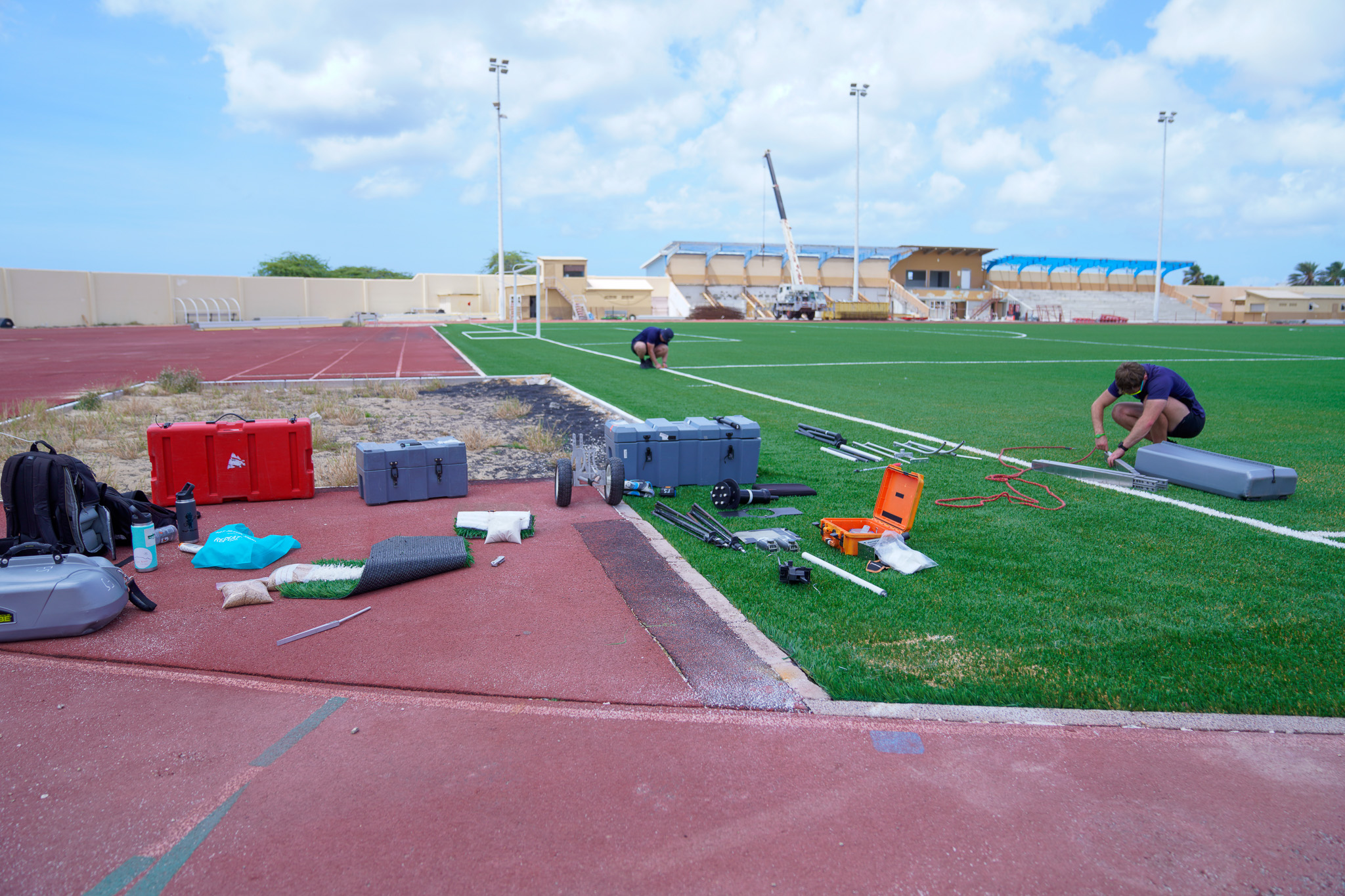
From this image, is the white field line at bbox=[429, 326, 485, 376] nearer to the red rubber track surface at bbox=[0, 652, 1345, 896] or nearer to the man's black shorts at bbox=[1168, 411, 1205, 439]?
the man's black shorts at bbox=[1168, 411, 1205, 439]

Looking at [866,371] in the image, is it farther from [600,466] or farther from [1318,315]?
[1318,315]

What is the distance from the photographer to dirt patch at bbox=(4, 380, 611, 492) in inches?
368

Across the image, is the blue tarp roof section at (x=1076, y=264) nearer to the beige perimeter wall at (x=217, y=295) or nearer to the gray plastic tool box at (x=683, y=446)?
the beige perimeter wall at (x=217, y=295)

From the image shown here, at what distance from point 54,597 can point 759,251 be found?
8948cm

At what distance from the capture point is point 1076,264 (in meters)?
92.9

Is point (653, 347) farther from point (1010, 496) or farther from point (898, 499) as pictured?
point (898, 499)

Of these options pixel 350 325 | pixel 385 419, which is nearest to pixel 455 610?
pixel 385 419

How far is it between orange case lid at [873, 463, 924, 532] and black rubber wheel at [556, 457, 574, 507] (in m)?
2.75

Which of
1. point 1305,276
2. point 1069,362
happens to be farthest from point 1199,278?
point 1069,362

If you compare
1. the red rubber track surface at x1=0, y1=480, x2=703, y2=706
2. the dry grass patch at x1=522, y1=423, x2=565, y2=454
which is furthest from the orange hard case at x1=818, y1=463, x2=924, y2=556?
the dry grass patch at x1=522, y1=423, x2=565, y2=454

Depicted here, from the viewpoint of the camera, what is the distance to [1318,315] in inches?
3396

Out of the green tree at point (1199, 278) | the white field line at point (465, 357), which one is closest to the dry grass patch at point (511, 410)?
the white field line at point (465, 357)

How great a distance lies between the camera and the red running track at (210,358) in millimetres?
20297

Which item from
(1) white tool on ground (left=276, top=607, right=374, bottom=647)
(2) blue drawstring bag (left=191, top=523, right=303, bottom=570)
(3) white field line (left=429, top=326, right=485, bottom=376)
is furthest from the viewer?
(3) white field line (left=429, top=326, right=485, bottom=376)
